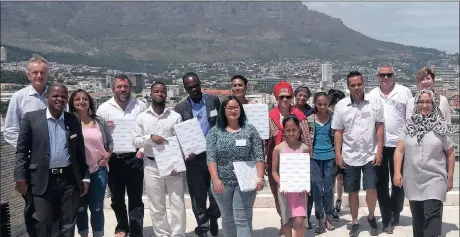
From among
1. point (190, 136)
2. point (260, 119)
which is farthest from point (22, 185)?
point (260, 119)

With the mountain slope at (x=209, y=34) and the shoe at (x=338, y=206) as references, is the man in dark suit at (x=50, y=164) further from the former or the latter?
the mountain slope at (x=209, y=34)

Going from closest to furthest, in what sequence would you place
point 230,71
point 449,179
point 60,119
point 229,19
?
point 60,119 < point 449,179 < point 230,71 < point 229,19

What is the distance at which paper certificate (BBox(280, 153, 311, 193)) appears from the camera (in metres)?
4.89

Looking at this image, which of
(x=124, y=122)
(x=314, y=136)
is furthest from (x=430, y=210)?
(x=124, y=122)

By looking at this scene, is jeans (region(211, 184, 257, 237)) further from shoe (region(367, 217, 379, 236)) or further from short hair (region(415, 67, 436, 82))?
short hair (region(415, 67, 436, 82))

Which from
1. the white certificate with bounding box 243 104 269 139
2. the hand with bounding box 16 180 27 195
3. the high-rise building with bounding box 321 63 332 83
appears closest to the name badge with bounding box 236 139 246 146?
the white certificate with bounding box 243 104 269 139

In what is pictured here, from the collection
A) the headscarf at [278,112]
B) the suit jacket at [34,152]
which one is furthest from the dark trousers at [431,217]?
the suit jacket at [34,152]

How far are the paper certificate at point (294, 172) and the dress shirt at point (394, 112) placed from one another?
1493 millimetres

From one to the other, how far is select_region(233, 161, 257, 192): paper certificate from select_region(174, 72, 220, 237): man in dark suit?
83cm

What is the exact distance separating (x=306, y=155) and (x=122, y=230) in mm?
2477

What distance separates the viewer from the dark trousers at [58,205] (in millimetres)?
4371

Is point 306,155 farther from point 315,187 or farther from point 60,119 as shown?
point 60,119

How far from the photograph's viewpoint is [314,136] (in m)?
6.05

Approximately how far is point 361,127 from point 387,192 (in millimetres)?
955
